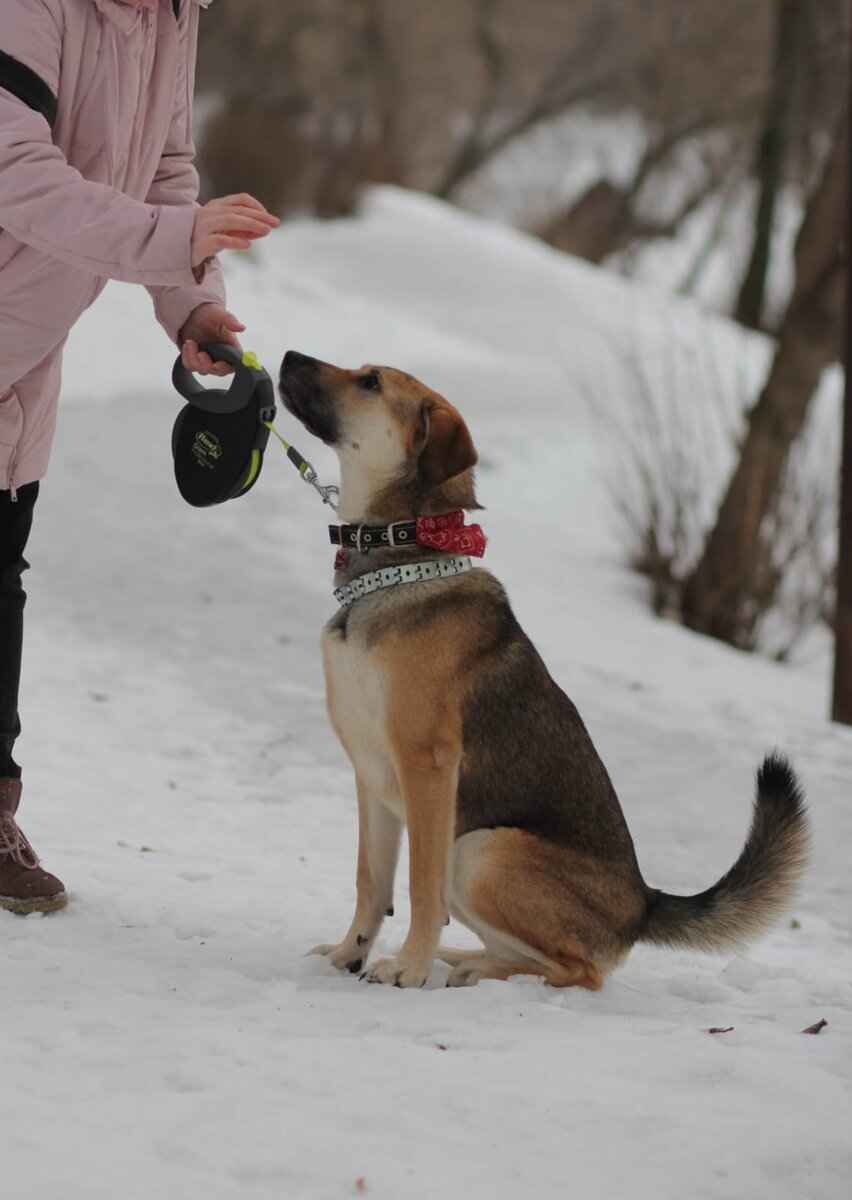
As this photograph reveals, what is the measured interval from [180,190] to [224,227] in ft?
2.08

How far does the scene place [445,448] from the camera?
3.15 meters

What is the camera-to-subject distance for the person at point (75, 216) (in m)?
2.58

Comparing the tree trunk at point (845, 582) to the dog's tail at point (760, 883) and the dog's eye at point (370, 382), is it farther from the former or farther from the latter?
the dog's eye at point (370, 382)

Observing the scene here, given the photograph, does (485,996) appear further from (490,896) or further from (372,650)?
(372,650)

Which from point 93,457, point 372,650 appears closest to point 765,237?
point 93,457

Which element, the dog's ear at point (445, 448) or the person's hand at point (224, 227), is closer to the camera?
the person's hand at point (224, 227)

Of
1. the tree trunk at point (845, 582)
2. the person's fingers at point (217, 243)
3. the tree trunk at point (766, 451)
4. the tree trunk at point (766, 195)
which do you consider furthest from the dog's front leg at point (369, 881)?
the tree trunk at point (766, 195)

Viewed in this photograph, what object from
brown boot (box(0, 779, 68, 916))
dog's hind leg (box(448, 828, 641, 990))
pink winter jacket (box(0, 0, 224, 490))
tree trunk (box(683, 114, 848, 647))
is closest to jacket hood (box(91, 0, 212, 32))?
pink winter jacket (box(0, 0, 224, 490))

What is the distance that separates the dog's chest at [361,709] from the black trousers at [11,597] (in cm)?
73

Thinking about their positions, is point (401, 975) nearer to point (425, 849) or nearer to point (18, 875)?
point (425, 849)

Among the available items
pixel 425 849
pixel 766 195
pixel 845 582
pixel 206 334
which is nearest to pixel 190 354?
pixel 206 334

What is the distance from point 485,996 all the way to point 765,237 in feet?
47.5

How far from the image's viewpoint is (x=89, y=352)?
1084 cm

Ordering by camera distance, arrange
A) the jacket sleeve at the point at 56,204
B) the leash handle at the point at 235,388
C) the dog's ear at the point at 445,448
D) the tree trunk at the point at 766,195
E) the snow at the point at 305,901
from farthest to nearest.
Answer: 1. the tree trunk at the point at 766,195
2. the dog's ear at the point at 445,448
3. the leash handle at the point at 235,388
4. the jacket sleeve at the point at 56,204
5. the snow at the point at 305,901
